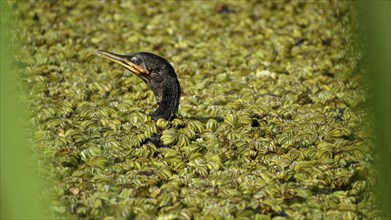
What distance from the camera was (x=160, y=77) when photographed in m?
3.98

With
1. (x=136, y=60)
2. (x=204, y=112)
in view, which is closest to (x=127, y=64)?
(x=136, y=60)

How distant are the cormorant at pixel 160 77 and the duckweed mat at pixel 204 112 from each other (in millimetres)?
91

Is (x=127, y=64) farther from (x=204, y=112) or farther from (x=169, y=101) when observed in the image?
(x=204, y=112)

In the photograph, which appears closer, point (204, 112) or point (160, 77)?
Answer: point (160, 77)

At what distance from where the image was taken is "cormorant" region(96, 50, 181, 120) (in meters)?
3.97

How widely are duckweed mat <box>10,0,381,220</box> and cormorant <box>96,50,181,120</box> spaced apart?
9 cm

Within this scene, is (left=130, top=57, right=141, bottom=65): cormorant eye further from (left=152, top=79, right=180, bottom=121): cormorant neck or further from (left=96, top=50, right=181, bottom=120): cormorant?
(left=152, top=79, right=180, bottom=121): cormorant neck

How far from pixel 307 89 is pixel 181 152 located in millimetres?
1267

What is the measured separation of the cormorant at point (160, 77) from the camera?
397 centimetres

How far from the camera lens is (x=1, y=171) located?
1.19 meters

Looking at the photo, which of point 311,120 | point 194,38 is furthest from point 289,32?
point 311,120

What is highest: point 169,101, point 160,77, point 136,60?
point 136,60

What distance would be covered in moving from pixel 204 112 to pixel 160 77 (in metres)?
0.47

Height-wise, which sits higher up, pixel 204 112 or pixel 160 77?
pixel 160 77
